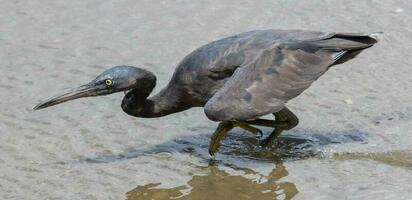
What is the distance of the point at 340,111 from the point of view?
897 cm

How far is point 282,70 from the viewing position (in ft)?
26.9

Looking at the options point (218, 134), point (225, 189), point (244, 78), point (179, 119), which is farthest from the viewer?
point (179, 119)

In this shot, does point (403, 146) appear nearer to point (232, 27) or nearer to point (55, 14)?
point (232, 27)

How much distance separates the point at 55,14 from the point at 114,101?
7.07ft

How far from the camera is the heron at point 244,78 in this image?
26.3ft

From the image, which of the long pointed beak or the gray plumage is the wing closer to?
the gray plumage

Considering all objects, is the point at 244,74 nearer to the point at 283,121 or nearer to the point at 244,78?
the point at 244,78

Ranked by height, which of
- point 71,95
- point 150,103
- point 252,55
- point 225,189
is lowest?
point 225,189

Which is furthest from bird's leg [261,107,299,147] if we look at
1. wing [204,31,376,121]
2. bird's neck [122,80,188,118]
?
bird's neck [122,80,188,118]

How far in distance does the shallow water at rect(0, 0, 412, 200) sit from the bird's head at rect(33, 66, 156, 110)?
507 millimetres

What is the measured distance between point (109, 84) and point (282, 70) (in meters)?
1.43

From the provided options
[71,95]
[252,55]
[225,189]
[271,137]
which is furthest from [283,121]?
[71,95]

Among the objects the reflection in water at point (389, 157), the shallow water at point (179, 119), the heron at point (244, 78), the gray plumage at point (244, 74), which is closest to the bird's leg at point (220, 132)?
the heron at point (244, 78)

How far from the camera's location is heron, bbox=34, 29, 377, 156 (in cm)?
801
